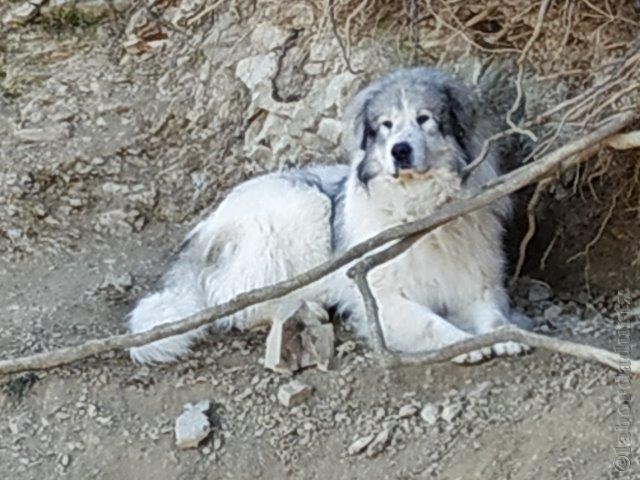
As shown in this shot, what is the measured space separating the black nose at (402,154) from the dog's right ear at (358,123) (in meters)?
0.21

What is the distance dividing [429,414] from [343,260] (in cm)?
59

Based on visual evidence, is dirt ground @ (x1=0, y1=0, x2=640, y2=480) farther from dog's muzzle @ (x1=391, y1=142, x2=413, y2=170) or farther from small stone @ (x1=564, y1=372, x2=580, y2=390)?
dog's muzzle @ (x1=391, y1=142, x2=413, y2=170)

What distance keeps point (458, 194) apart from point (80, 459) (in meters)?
1.55

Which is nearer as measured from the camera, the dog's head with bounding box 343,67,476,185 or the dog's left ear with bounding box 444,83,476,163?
the dog's head with bounding box 343,67,476,185

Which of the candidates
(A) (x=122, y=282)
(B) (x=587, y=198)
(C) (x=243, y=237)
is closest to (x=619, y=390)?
(B) (x=587, y=198)

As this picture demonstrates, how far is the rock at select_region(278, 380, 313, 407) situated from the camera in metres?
4.61

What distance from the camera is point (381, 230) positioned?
4996 millimetres

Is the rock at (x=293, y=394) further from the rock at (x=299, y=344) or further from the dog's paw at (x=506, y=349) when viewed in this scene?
the dog's paw at (x=506, y=349)

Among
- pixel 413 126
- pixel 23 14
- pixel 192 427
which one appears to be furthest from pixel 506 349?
pixel 23 14

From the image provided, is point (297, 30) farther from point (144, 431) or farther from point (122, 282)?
point (144, 431)

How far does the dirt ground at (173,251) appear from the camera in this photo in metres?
4.32

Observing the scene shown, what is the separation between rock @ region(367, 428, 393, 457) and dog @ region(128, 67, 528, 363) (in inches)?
18.2

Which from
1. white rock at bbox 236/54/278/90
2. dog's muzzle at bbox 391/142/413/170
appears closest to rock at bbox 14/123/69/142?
white rock at bbox 236/54/278/90

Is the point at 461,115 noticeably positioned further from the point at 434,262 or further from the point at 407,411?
the point at 407,411
